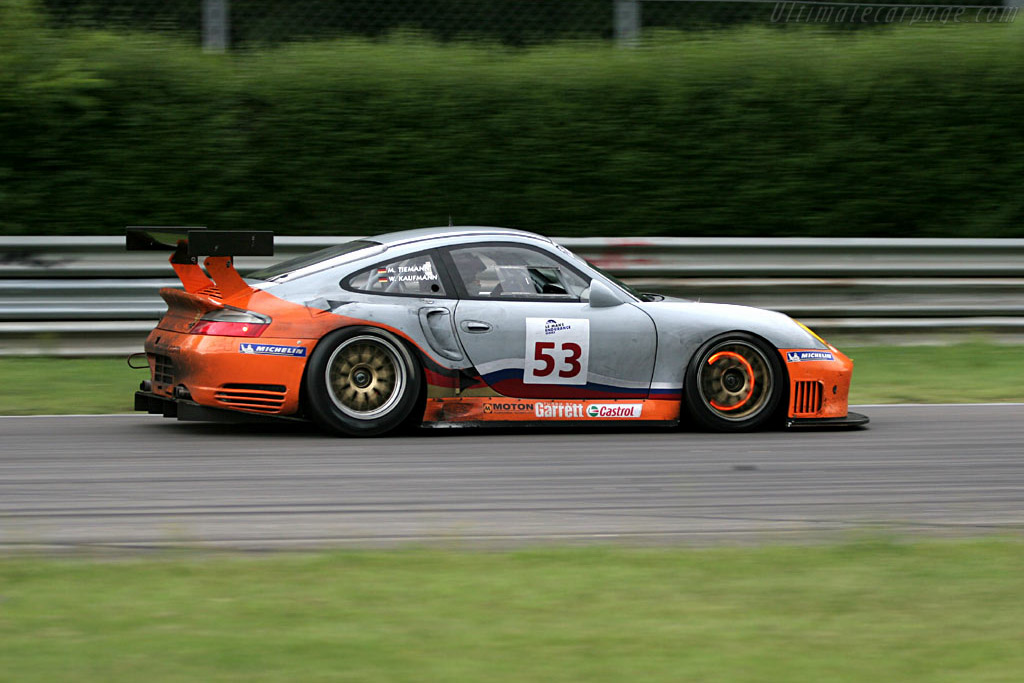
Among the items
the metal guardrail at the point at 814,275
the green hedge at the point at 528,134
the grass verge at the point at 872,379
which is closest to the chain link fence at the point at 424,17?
the green hedge at the point at 528,134

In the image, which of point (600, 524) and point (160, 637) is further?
point (600, 524)

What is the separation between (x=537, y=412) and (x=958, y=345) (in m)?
5.65

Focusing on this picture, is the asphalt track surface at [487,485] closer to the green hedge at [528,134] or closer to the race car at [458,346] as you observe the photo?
the race car at [458,346]

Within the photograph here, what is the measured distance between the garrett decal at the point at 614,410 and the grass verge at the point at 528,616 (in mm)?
2837

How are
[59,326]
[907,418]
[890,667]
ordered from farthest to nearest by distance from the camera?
[59,326], [907,418], [890,667]

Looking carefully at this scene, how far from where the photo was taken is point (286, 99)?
39.0 ft

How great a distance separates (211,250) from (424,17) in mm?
5673

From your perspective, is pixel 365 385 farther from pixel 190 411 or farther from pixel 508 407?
pixel 190 411

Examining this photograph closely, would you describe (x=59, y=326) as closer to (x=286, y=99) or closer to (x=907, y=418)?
(x=286, y=99)

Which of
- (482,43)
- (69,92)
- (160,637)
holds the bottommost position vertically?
(160,637)

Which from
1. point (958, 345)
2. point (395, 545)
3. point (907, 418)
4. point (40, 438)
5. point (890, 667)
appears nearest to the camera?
point (890, 667)

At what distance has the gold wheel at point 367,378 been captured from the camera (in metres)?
7.41

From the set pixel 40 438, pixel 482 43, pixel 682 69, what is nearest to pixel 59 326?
pixel 40 438

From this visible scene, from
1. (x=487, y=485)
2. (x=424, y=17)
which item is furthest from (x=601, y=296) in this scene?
(x=424, y=17)
